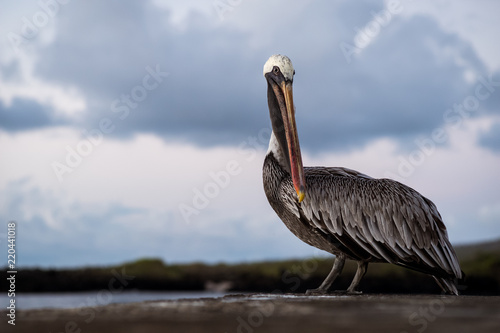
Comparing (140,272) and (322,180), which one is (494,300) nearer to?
(322,180)

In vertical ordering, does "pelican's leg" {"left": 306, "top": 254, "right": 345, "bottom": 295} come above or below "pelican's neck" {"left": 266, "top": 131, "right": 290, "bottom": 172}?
below

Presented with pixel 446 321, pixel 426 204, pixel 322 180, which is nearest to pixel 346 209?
pixel 322 180

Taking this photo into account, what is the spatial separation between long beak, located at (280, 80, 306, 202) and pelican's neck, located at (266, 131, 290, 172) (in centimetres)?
31

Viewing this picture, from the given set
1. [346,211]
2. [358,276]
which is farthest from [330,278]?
[346,211]

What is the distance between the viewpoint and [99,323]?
483 centimetres

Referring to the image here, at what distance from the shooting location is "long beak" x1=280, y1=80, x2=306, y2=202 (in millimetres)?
8578

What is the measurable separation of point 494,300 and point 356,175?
11.1 feet

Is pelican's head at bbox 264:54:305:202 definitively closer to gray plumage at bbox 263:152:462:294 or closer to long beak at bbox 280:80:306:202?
long beak at bbox 280:80:306:202

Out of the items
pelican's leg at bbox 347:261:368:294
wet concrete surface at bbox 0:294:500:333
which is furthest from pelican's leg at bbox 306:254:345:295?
wet concrete surface at bbox 0:294:500:333

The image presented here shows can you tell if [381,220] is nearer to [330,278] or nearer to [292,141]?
[330,278]

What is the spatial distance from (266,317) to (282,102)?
466 centimetres

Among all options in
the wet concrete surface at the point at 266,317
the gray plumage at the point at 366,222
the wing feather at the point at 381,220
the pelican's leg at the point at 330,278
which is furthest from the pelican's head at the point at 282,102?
the wet concrete surface at the point at 266,317

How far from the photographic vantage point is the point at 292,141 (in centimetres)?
888

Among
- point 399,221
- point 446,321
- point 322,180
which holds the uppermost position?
point 322,180
